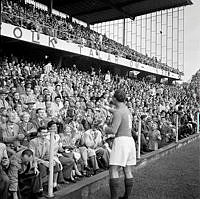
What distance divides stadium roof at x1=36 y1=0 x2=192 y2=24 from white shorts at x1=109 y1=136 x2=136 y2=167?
73.6 ft

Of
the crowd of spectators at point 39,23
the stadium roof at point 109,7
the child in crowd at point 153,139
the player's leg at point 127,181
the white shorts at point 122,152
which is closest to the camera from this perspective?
the white shorts at point 122,152

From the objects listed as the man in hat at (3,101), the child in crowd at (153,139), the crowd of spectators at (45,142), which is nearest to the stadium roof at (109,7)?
the crowd of spectators at (45,142)

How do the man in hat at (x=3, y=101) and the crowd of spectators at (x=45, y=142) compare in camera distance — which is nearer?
the crowd of spectators at (x=45, y=142)

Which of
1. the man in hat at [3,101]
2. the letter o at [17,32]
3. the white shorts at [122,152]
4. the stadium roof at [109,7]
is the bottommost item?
the white shorts at [122,152]

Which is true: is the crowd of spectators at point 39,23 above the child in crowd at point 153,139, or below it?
above

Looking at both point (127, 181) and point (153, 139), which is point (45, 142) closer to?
point (127, 181)

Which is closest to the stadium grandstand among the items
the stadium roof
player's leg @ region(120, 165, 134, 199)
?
player's leg @ region(120, 165, 134, 199)

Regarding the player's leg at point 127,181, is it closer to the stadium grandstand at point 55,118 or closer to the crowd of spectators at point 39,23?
the stadium grandstand at point 55,118

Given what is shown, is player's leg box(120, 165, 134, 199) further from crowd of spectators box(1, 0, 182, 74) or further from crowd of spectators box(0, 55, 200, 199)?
crowd of spectators box(1, 0, 182, 74)

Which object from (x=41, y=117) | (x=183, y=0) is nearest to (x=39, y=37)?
(x=41, y=117)

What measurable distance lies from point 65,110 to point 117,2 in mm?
20075

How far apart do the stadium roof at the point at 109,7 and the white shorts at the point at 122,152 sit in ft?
73.6

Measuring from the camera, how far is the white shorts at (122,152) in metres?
3.67

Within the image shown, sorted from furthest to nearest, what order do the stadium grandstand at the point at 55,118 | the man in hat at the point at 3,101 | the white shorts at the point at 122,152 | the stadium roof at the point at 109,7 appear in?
the stadium roof at the point at 109,7 < the man in hat at the point at 3,101 < the stadium grandstand at the point at 55,118 < the white shorts at the point at 122,152
